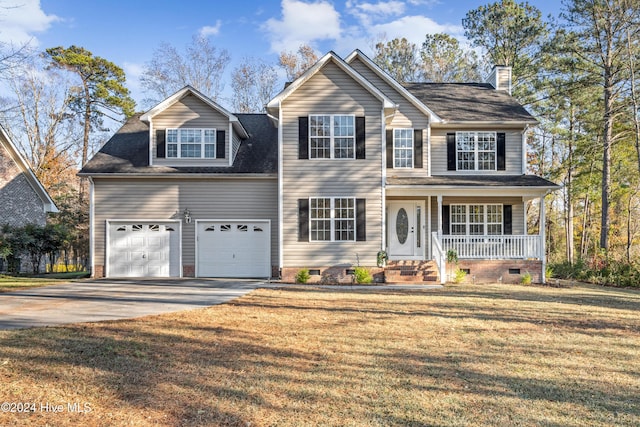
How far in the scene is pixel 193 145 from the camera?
53.6ft

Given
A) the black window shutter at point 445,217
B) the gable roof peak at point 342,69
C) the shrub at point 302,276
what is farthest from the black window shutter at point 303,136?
the black window shutter at point 445,217

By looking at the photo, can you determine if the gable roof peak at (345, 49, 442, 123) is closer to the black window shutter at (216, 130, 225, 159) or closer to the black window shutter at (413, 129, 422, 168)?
the black window shutter at (413, 129, 422, 168)

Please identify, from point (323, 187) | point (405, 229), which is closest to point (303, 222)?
Answer: point (323, 187)

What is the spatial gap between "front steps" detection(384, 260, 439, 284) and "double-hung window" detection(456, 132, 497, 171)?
177 inches

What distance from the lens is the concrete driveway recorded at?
814 cm

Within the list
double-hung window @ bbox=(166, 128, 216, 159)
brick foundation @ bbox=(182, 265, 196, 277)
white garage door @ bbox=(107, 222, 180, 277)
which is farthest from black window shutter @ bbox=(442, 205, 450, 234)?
white garage door @ bbox=(107, 222, 180, 277)

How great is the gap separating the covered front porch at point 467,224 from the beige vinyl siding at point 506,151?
3.34 feet

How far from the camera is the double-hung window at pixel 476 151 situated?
1689 cm

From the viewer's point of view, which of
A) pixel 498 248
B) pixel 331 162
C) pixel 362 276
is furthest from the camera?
pixel 498 248

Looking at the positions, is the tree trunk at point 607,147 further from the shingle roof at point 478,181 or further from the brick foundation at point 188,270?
the brick foundation at point 188,270

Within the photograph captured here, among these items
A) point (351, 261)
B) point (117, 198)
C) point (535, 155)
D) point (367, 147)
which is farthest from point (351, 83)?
point (535, 155)

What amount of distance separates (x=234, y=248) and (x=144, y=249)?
11.0ft

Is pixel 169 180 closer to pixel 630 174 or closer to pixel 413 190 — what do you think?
pixel 413 190

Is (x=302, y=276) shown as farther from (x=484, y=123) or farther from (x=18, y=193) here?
(x=18, y=193)
